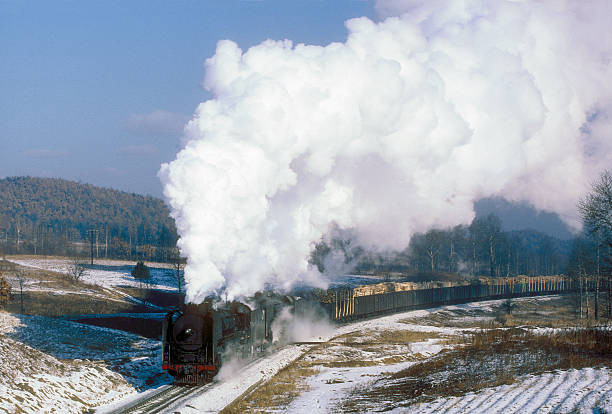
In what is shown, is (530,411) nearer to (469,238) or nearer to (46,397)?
(46,397)

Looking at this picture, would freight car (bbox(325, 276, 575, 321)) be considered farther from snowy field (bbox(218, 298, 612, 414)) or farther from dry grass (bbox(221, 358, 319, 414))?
dry grass (bbox(221, 358, 319, 414))

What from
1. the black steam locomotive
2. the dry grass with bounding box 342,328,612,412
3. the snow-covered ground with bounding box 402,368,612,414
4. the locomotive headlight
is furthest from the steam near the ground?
the snow-covered ground with bounding box 402,368,612,414

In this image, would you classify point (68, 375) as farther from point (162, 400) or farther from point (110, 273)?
point (110, 273)

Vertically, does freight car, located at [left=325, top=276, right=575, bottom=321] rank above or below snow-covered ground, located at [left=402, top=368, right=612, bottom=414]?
below

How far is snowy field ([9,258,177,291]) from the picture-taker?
3580 inches

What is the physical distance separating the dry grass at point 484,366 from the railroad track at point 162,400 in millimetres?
6888

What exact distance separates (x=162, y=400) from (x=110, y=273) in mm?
88720

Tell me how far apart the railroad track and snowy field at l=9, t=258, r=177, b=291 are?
60.2m

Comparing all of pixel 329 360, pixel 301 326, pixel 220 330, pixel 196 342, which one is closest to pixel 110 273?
pixel 301 326

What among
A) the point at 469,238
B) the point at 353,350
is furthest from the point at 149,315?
the point at 469,238

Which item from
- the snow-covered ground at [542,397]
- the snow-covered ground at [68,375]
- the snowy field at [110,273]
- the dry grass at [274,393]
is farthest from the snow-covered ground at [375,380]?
the snowy field at [110,273]

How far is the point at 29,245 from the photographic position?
166m

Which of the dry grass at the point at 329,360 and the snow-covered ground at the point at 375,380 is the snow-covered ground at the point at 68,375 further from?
the dry grass at the point at 329,360

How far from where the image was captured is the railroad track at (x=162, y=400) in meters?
20.0
